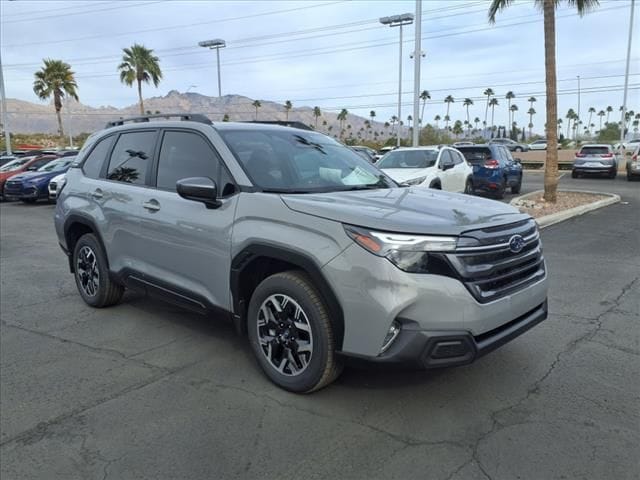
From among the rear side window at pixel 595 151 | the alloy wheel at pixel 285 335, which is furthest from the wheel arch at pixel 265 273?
the rear side window at pixel 595 151

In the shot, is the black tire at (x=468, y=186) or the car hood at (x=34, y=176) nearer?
the black tire at (x=468, y=186)

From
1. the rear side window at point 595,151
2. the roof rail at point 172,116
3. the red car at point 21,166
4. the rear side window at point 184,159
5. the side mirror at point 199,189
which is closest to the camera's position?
the side mirror at point 199,189

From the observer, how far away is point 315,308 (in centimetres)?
321

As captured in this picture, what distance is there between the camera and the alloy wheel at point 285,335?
336cm

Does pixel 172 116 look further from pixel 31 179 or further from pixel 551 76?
pixel 31 179

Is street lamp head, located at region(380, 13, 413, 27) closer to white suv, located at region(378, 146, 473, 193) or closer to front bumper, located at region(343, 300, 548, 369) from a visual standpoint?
white suv, located at region(378, 146, 473, 193)

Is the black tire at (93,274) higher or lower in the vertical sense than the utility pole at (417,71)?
lower

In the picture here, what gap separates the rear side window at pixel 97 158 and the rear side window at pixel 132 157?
20 centimetres

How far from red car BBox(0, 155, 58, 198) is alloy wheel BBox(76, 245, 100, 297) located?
15.9 metres

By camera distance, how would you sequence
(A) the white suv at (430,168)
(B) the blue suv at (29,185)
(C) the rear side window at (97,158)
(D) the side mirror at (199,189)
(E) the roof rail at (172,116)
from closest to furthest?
1. (D) the side mirror at (199,189)
2. (E) the roof rail at (172,116)
3. (C) the rear side window at (97,158)
4. (A) the white suv at (430,168)
5. (B) the blue suv at (29,185)

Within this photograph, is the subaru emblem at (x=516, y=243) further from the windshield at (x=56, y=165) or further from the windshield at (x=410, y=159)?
the windshield at (x=56, y=165)

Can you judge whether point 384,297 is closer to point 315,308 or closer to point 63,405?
point 315,308

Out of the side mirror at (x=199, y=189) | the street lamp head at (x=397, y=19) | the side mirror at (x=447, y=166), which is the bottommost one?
the side mirror at (x=447, y=166)

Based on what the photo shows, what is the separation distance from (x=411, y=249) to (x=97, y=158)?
13.1 feet
